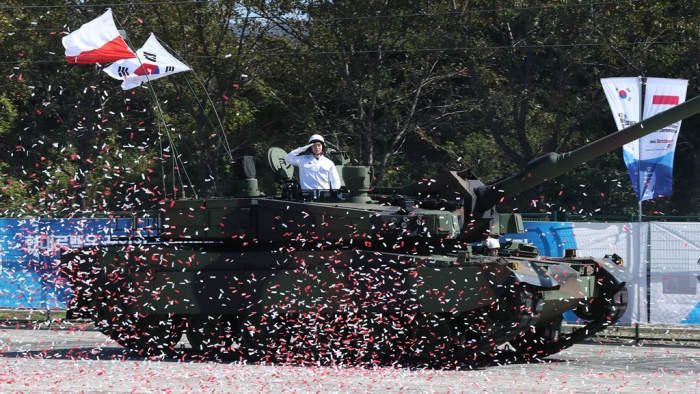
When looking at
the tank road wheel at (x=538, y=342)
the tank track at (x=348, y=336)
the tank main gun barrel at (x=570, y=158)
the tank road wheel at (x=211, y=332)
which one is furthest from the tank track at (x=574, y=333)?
the tank road wheel at (x=211, y=332)

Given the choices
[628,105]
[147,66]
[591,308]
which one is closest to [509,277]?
[591,308]

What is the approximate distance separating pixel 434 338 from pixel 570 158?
3140 mm

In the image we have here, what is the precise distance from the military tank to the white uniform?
0.77 ft

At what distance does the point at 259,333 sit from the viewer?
1759 centimetres

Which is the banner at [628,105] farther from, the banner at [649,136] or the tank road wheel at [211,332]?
the tank road wheel at [211,332]

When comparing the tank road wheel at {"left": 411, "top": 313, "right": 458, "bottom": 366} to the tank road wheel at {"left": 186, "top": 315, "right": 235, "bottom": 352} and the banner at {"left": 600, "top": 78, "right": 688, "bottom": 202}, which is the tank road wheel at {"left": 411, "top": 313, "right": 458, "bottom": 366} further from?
the banner at {"left": 600, "top": 78, "right": 688, "bottom": 202}

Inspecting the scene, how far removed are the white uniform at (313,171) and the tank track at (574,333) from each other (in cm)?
383

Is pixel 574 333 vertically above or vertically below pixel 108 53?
below

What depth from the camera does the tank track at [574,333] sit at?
17.8m

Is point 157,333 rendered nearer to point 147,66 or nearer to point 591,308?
point 591,308

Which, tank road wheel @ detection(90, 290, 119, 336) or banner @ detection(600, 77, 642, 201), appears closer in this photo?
tank road wheel @ detection(90, 290, 119, 336)

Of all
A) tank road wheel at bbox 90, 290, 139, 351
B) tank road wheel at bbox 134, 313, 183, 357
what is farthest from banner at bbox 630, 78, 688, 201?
tank road wheel at bbox 90, 290, 139, 351

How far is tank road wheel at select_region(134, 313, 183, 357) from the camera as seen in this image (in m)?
18.2

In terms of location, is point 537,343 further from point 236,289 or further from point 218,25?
point 218,25
